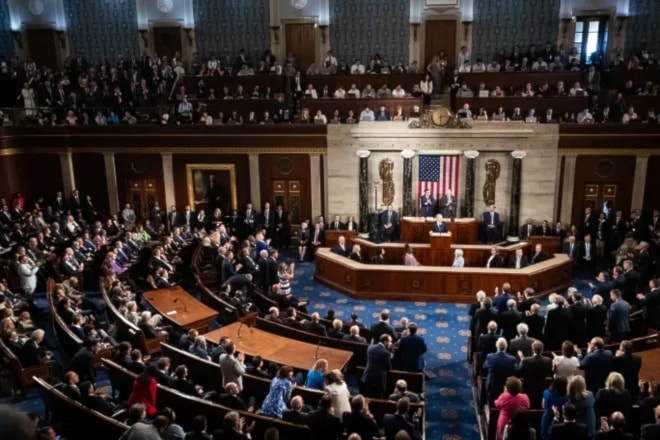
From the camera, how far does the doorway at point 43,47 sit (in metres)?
22.1

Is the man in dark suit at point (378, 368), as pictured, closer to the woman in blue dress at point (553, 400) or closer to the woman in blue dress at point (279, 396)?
the woman in blue dress at point (279, 396)

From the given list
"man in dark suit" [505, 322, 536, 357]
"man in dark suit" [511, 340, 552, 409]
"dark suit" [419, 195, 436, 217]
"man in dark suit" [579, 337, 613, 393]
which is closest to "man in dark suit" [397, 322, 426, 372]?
"man in dark suit" [505, 322, 536, 357]

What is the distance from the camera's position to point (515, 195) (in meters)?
16.6

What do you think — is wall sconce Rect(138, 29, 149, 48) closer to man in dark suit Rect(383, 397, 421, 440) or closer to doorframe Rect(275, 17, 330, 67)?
doorframe Rect(275, 17, 330, 67)

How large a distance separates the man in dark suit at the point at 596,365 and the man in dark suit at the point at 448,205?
930 centimetres

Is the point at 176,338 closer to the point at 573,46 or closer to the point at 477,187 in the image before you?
the point at 477,187

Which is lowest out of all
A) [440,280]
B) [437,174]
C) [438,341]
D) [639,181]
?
[438,341]

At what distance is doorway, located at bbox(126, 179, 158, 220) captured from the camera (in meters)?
18.7

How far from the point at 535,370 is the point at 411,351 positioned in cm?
184

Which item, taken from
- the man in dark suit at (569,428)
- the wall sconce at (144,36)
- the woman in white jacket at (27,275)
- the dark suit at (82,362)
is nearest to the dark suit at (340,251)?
the woman in white jacket at (27,275)

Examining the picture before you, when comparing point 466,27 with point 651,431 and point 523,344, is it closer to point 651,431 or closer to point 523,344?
point 523,344

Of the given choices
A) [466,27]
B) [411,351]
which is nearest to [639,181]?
[466,27]

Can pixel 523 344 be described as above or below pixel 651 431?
below

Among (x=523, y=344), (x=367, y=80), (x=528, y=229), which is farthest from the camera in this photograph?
(x=367, y=80)
